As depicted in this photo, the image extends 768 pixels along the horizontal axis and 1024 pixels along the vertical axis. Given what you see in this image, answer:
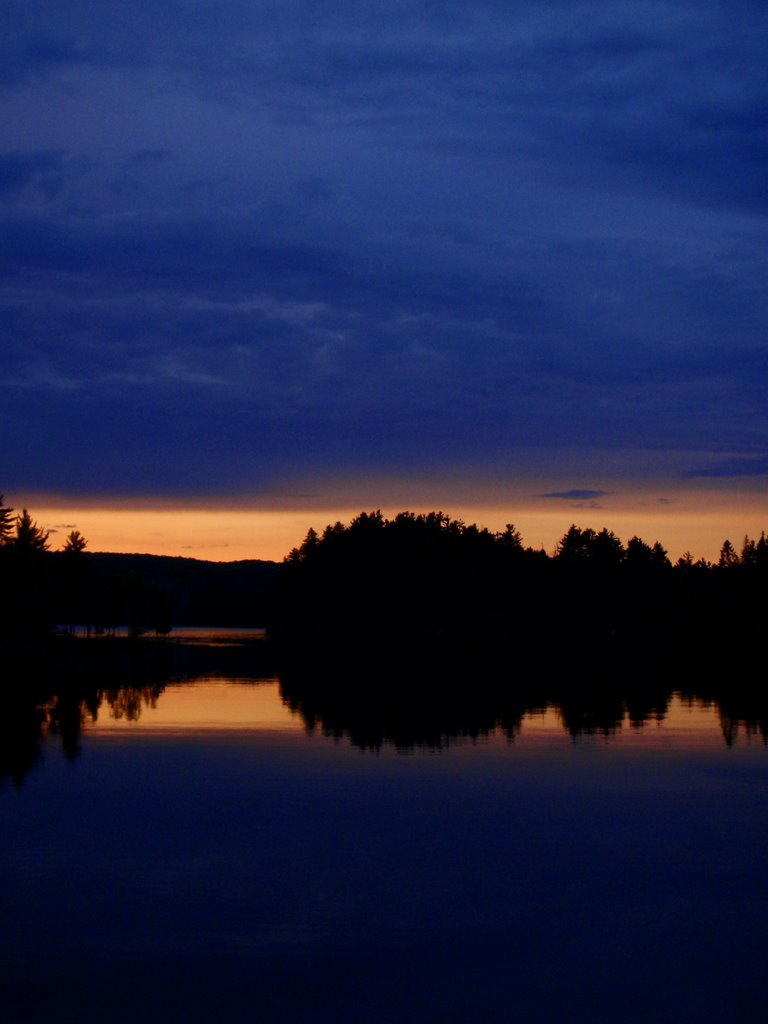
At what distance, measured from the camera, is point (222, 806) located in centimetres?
2283

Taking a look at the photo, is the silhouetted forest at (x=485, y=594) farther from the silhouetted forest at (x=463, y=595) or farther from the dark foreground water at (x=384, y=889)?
the dark foreground water at (x=384, y=889)

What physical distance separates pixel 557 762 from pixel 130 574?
13302 cm

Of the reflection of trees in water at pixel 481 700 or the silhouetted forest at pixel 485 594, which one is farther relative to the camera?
the silhouetted forest at pixel 485 594

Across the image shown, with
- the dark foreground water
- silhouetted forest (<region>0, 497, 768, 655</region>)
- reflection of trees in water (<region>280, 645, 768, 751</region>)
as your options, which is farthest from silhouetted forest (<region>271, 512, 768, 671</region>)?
the dark foreground water

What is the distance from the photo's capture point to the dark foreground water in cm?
1251

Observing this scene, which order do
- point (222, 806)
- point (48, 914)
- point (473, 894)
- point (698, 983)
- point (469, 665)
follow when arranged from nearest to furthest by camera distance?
point (698, 983) → point (48, 914) → point (473, 894) → point (222, 806) → point (469, 665)

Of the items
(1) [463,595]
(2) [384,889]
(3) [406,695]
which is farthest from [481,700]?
(1) [463,595]

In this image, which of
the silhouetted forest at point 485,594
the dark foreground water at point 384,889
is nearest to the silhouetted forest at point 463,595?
the silhouetted forest at point 485,594

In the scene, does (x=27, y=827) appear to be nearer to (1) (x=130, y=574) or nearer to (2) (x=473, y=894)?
(2) (x=473, y=894)

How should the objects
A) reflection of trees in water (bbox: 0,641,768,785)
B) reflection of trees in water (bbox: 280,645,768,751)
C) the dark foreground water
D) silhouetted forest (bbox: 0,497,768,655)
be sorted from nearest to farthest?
1. the dark foreground water
2. reflection of trees in water (bbox: 0,641,768,785)
3. reflection of trees in water (bbox: 280,645,768,751)
4. silhouetted forest (bbox: 0,497,768,655)

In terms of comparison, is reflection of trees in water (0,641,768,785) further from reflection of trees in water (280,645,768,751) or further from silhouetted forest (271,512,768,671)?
silhouetted forest (271,512,768,671)

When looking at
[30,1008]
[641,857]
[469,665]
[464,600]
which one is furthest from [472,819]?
[464,600]

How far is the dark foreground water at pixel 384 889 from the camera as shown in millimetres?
12508

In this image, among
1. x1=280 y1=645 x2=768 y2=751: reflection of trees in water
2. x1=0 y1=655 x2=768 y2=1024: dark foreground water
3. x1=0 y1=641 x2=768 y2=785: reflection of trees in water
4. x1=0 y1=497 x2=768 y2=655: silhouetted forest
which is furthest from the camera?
x1=0 y1=497 x2=768 y2=655: silhouetted forest
